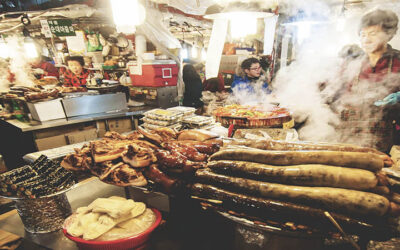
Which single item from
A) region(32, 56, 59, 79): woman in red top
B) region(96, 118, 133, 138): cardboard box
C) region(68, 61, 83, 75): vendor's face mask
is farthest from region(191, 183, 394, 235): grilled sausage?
region(32, 56, 59, 79): woman in red top

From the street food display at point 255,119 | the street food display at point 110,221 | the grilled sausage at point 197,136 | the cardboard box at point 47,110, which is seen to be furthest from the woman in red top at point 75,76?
the street food display at point 110,221

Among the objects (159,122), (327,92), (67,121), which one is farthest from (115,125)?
(327,92)

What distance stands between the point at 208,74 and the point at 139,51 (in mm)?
3548

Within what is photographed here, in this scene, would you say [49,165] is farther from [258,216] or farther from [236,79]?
[236,79]

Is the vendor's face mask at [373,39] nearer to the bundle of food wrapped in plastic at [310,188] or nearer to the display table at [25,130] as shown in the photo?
the bundle of food wrapped in plastic at [310,188]

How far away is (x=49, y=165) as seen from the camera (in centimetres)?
187

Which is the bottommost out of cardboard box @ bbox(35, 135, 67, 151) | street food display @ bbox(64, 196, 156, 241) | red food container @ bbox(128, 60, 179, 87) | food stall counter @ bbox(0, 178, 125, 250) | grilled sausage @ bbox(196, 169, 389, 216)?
cardboard box @ bbox(35, 135, 67, 151)

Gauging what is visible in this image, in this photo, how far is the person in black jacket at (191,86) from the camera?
674 cm

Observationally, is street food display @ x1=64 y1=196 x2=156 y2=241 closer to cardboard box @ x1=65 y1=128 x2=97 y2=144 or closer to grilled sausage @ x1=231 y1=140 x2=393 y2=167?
grilled sausage @ x1=231 y1=140 x2=393 y2=167

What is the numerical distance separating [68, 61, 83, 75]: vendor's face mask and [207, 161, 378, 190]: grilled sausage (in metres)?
9.15

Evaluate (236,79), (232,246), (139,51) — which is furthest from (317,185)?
(139,51)

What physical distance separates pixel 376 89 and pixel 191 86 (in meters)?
4.73

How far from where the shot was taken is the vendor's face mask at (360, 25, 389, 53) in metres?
3.54

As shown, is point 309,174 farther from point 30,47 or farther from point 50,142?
point 30,47
